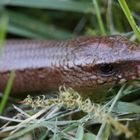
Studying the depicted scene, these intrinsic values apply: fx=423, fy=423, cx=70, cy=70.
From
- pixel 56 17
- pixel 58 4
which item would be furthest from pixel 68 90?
pixel 56 17

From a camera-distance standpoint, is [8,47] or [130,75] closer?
[130,75]

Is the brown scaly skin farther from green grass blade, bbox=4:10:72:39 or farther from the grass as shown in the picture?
green grass blade, bbox=4:10:72:39

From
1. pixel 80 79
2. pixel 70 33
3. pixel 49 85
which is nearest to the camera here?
pixel 80 79

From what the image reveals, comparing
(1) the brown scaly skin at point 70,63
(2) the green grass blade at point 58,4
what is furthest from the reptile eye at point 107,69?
(2) the green grass blade at point 58,4

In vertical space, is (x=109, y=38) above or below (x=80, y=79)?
above

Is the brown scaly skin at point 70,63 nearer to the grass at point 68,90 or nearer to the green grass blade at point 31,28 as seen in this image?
the grass at point 68,90

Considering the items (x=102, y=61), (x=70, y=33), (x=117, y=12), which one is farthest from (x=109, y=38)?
(x=70, y=33)

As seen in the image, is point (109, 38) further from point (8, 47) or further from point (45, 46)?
point (8, 47)
